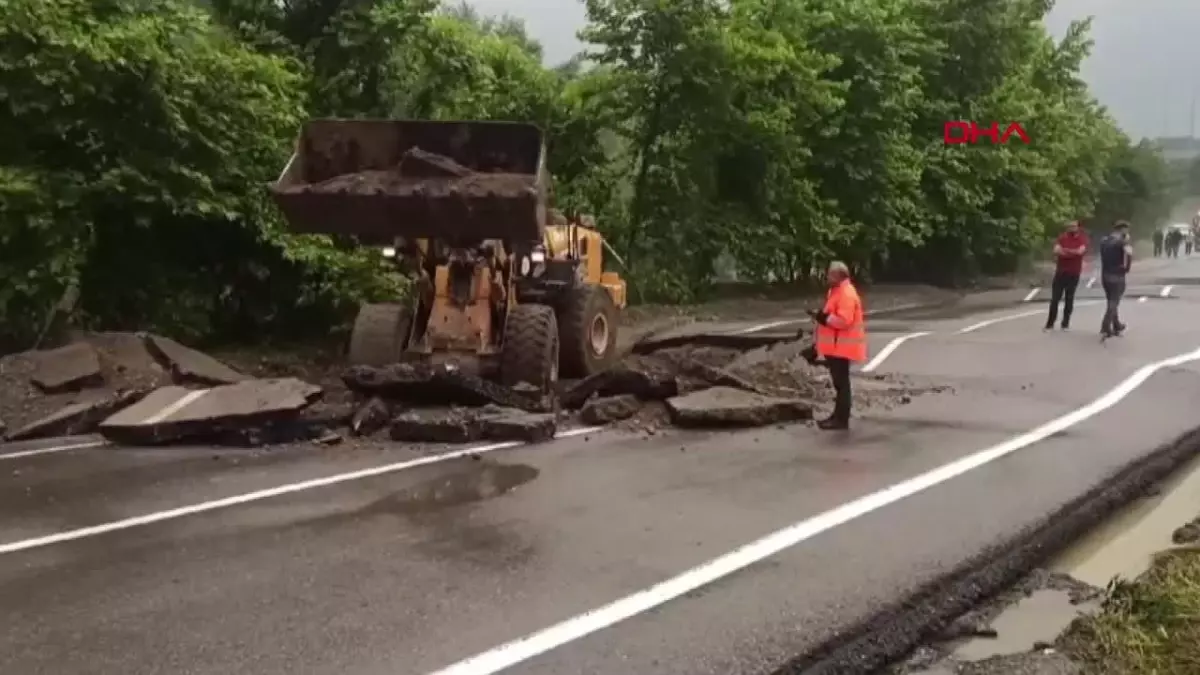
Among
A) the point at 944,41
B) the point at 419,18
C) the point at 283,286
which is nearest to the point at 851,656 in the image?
the point at 283,286

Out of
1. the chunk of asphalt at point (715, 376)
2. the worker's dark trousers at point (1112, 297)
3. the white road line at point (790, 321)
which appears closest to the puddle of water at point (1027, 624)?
the chunk of asphalt at point (715, 376)

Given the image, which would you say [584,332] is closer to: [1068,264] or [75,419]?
[75,419]

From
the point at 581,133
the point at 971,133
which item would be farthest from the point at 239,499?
the point at 971,133

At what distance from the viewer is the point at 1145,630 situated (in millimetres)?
6383

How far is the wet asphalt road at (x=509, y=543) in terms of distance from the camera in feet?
19.6

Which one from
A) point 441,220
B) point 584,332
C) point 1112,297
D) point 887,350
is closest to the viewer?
point 441,220

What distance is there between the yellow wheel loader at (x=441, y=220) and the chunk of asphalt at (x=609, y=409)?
583mm

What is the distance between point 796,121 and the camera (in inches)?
1150

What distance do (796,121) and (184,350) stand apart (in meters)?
18.2

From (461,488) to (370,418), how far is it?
241cm

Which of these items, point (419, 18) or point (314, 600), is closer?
point (314, 600)

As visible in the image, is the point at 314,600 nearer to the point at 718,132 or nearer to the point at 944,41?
the point at 718,132

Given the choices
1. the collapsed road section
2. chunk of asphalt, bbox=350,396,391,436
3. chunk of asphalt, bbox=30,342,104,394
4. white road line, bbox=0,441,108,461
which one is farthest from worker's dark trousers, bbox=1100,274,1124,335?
white road line, bbox=0,441,108,461

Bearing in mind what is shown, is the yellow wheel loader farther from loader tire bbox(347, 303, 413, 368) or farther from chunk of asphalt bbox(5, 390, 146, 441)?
chunk of asphalt bbox(5, 390, 146, 441)
